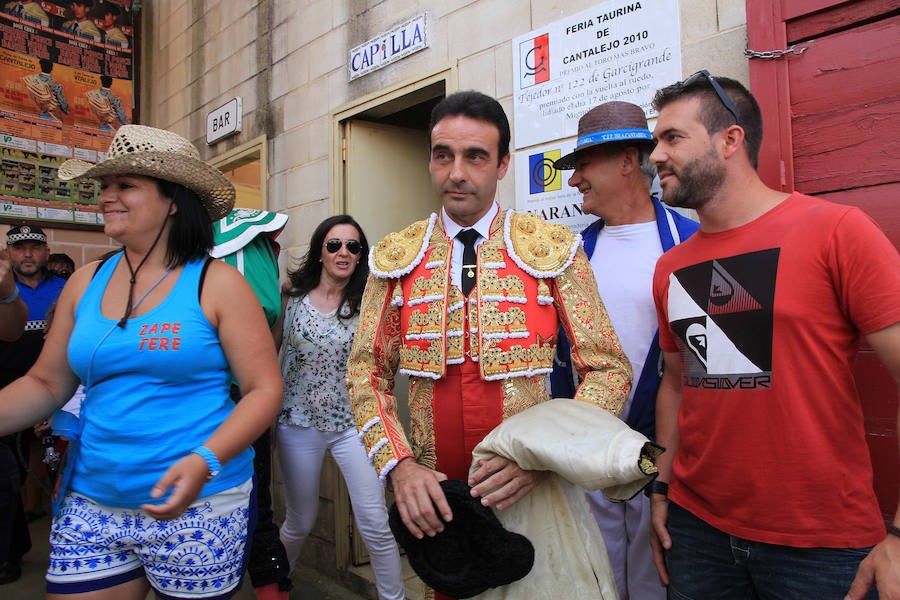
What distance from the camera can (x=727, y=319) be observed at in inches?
62.8

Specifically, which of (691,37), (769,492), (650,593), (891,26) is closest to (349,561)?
(650,593)

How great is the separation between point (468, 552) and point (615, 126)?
1574 millimetres

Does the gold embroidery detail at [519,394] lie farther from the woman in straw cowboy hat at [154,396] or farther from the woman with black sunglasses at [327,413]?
the woman with black sunglasses at [327,413]

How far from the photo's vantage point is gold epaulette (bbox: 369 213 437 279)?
1856mm

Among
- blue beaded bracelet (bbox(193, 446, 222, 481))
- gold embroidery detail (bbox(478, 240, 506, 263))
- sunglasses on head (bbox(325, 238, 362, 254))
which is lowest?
blue beaded bracelet (bbox(193, 446, 222, 481))

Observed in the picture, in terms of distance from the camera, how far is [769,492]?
1489mm

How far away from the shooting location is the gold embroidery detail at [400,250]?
1.87 meters

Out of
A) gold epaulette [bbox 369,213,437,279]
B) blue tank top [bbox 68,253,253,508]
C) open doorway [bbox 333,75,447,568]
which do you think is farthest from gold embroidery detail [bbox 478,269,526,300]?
open doorway [bbox 333,75,447,568]

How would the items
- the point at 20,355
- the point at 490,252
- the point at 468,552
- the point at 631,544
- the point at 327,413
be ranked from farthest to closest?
1. the point at 20,355
2. the point at 327,413
3. the point at 631,544
4. the point at 490,252
5. the point at 468,552

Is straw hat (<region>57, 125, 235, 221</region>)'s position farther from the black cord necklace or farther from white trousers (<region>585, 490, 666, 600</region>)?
white trousers (<region>585, 490, 666, 600</region>)

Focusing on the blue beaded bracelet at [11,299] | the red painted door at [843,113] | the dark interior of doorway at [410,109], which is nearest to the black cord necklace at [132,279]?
the blue beaded bracelet at [11,299]

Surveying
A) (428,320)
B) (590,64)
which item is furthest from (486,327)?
(590,64)

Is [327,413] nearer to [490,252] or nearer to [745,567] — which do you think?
[490,252]

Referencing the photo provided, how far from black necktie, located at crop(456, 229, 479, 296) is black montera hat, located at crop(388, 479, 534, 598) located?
22.0 inches
